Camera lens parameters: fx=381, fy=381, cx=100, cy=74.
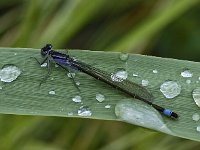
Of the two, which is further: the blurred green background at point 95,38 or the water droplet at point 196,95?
the blurred green background at point 95,38

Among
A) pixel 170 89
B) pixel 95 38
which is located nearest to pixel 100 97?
pixel 170 89

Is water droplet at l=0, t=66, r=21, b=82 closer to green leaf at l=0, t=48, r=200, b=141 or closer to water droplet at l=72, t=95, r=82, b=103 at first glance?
green leaf at l=0, t=48, r=200, b=141

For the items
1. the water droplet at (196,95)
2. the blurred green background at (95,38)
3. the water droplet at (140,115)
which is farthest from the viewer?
the blurred green background at (95,38)

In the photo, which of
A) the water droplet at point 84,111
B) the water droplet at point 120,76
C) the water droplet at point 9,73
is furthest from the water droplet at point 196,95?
the water droplet at point 9,73

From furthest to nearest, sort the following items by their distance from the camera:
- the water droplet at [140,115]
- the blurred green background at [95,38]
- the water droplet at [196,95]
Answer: the blurred green background at [95,38], the water droplet at [196,95], the water droplet at [140,115]

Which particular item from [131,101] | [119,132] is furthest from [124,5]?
[131,101]

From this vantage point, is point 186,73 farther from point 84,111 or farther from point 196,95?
point 84,111

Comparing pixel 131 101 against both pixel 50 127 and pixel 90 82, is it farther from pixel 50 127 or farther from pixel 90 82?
pixel 50 127

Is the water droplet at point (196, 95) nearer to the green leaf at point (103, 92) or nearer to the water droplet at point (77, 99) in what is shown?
the green leaf at point (103, 92)
